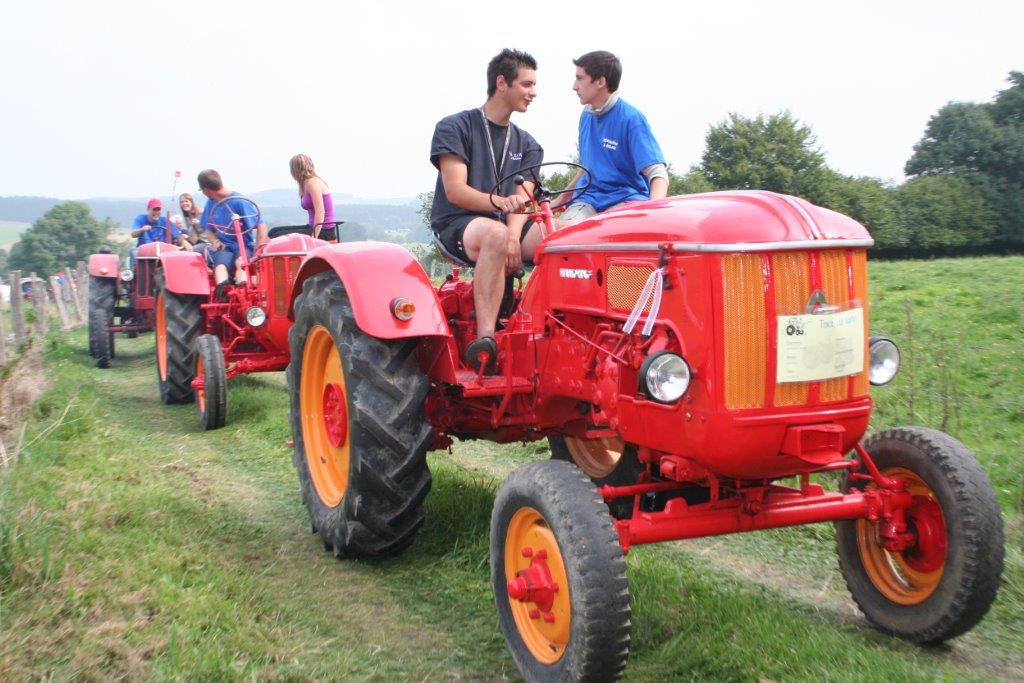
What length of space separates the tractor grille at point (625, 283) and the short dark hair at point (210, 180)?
6.11m

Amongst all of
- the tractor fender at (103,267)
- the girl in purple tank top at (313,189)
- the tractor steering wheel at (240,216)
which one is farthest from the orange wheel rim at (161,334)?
the tractor fender at (103,267)

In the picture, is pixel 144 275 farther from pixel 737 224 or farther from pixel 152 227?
pixel 737 224

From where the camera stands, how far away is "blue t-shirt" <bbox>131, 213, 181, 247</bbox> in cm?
1207

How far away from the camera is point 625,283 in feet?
9.83

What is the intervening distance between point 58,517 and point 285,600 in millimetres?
1037

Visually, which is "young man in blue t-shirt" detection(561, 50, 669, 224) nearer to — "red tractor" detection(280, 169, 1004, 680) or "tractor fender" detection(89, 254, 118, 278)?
"red tractor" detection(280, 169, 1004, 680)

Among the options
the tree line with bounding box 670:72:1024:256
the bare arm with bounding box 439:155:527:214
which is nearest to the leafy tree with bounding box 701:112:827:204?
the tree line with bounding box 670:72:1024:256

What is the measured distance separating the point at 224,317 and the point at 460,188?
4365 mm

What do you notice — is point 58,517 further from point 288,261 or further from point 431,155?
point 288,261

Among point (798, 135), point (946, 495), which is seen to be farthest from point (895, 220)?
point (946, 495)

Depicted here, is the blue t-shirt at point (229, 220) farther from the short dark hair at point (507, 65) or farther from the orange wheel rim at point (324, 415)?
the short dark hair at point (507, 65)

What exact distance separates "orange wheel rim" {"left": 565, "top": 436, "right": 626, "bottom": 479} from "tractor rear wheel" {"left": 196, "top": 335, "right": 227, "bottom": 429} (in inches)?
126

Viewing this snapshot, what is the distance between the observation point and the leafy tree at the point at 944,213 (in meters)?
40.5

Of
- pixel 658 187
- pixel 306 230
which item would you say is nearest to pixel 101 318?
pixel 306 230
